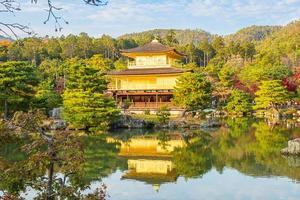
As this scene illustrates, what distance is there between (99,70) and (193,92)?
240 inches

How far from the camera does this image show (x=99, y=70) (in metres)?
28.7

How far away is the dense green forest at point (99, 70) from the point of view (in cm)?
2245

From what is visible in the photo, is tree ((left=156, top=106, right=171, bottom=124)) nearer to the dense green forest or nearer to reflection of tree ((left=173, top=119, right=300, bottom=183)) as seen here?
the dense green forest

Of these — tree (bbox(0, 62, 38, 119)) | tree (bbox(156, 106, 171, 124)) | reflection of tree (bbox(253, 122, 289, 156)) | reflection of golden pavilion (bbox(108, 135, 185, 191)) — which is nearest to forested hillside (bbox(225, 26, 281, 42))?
tree (bbox(156, 106, 171, 124))

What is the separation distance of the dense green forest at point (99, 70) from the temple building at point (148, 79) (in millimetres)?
2869

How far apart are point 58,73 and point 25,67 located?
23121mm

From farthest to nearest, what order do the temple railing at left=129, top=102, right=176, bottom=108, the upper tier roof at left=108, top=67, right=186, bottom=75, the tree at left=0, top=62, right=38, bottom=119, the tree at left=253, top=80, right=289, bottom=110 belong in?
the tree at left=253, top=80, right=289, bottom=110 → the upper tier roof at left=108, top=67, right=186, bottom=75 → the temple railing at left=129, top=102, right=176, bottom=108 → the tree at left=0, top=62, right=38, bottom=119

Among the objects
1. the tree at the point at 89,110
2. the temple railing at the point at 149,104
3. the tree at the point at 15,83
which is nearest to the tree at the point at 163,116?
the tree at the point at 89,110

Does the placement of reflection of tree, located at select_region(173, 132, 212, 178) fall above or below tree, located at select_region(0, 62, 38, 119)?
below

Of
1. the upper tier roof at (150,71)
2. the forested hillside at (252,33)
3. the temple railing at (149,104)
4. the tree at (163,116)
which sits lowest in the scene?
the tree at (163,116)

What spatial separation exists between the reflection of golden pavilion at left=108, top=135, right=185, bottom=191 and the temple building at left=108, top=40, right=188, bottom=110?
10.7m

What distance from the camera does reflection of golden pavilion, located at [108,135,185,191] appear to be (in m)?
13.0

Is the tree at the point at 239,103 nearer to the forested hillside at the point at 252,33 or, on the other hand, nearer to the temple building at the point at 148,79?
the temple building at the point at 148,79

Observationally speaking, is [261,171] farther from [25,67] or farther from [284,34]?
[284,34]
